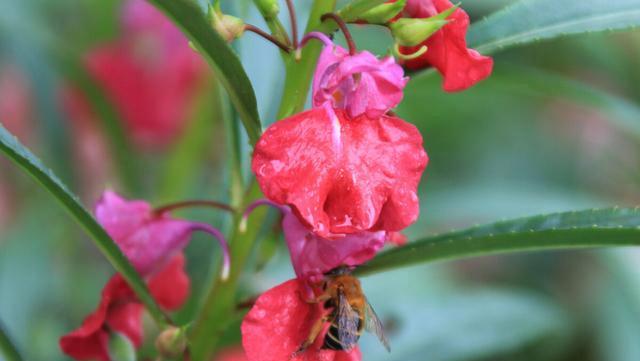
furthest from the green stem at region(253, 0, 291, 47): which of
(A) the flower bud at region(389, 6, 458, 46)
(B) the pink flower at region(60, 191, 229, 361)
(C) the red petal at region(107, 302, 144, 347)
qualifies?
(C) the red petal at region(107, 302, 144, 347)

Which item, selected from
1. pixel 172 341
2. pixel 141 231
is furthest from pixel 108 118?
pixel 172 341

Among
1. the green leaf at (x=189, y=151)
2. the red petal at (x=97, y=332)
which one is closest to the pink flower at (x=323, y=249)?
the red petal at (x=97, y=332)

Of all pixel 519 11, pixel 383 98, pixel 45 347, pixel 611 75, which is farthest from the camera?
pixel 611 75

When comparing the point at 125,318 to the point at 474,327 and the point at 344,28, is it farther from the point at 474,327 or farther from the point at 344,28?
the point at 474,327

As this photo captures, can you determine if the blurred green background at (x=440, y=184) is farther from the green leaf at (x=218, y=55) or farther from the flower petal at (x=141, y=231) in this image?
the green leaf at (x=218, y=55)

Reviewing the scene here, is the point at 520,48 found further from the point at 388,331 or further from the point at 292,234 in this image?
the point at 292,234

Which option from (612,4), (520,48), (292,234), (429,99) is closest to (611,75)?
(520,48)

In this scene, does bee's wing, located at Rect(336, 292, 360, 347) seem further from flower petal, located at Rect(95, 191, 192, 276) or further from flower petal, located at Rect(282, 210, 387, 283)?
flower petal, located at Rect(95, 191, 192, 276)
